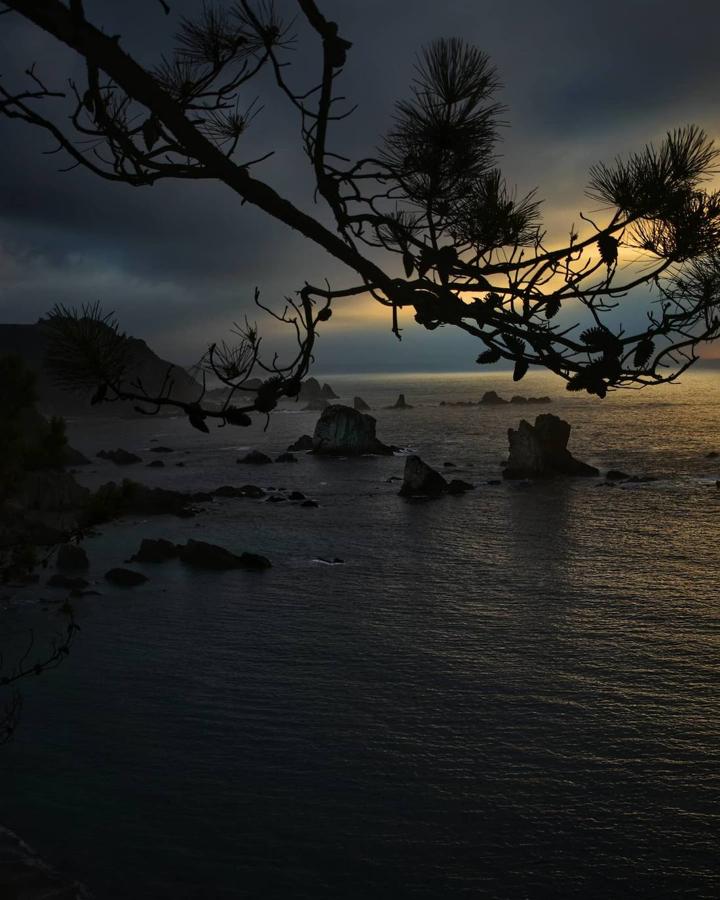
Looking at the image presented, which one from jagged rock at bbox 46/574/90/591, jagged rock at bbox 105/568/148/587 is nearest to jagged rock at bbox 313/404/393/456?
jagged rock at bbox 105/568/148/587

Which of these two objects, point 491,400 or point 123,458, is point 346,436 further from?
point 491,400

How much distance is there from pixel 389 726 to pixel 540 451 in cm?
4147

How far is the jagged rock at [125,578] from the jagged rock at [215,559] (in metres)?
2.96

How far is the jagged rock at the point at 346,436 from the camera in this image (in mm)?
77375

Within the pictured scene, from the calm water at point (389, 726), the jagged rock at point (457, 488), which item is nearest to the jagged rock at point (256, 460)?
the jagged rock at point (457, 488)

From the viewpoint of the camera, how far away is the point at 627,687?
2172cm

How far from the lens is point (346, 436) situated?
77.4 meters

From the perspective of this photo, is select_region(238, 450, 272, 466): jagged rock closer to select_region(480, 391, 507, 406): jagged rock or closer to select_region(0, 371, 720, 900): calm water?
select_region(0, 371, 720, 900): calm water

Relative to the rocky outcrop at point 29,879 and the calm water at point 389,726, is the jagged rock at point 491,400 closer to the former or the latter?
the calm water at point 389,726

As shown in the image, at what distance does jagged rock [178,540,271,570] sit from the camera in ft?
109

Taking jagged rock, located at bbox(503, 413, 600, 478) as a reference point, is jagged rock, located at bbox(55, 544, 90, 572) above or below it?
below

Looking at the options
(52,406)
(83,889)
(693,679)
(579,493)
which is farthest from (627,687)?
(52,406)

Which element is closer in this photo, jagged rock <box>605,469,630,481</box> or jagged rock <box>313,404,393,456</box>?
jagged rock <box>605,469,630,481</box>

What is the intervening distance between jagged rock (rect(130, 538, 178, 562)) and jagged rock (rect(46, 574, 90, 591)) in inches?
165
